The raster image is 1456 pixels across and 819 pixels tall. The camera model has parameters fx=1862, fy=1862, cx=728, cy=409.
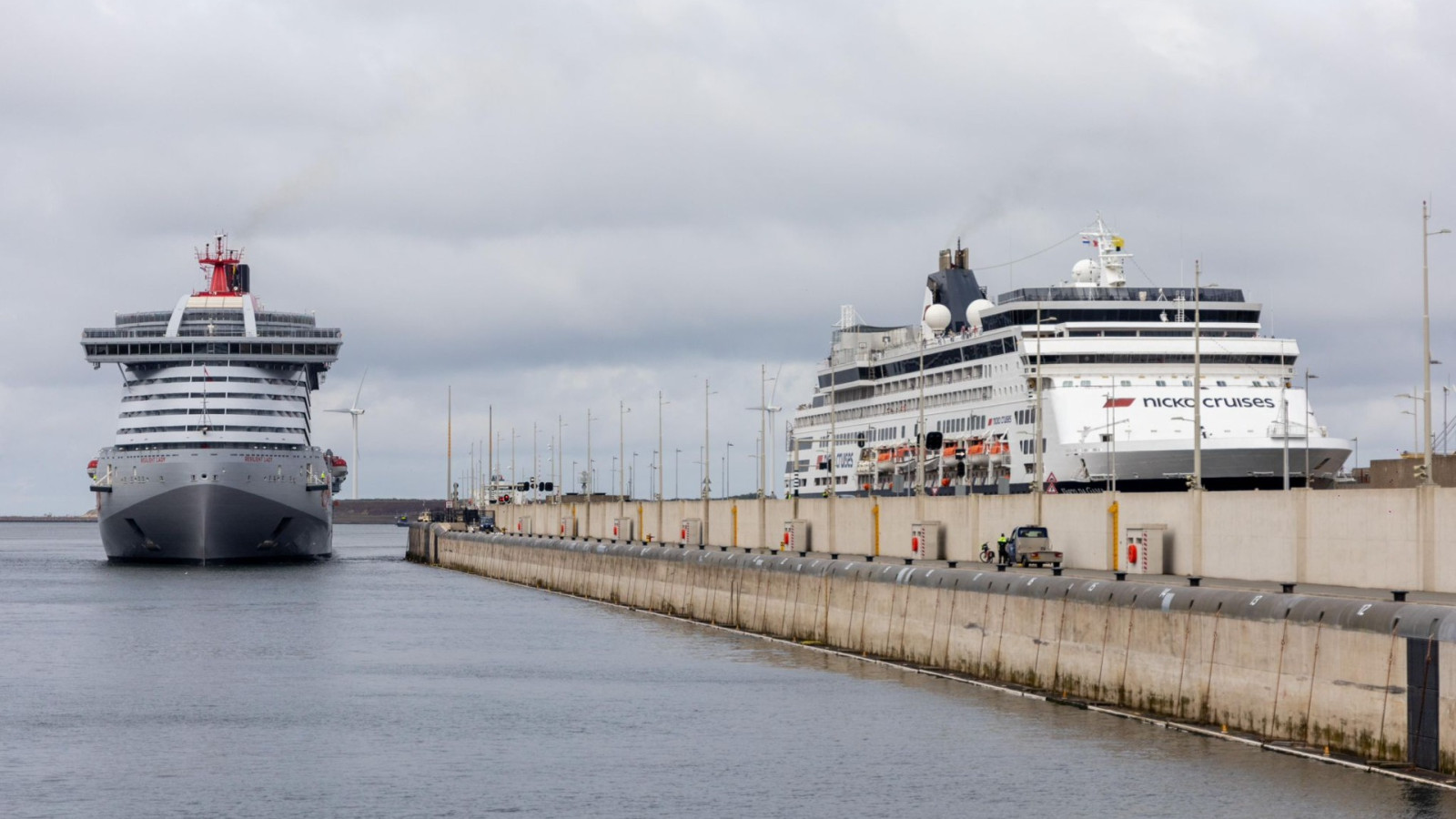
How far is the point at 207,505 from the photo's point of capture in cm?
11762

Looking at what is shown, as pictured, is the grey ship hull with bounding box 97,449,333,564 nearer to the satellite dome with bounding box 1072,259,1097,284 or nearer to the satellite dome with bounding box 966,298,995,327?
the satellite dome with bounding box 966,298,995,327

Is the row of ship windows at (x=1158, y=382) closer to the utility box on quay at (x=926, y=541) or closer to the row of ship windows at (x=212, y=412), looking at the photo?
the utility box on quay at (x=926, y=541)

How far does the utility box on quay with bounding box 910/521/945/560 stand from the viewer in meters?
63.7

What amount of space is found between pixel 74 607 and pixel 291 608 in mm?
10762

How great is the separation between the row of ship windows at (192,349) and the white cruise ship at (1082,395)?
40.0 meters

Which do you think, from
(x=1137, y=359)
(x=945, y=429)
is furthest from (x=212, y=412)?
(x=1137, y=359)

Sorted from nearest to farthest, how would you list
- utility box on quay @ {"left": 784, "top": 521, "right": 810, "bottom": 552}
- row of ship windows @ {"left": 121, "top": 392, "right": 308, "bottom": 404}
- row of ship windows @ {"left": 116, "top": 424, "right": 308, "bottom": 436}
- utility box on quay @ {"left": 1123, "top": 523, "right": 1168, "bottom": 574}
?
1. utility box on quay @ {"left": 1123, "top": 523, "right": 1168, "bottom": 574}
2. utility box on quay @ {"left": 784, "top": 521, "right": 810, "bottom": 552}
3. row of ship windows @ {"left": 116, "top": 424, "right": 308, "bottom": 436}
4. row of ship windows @ {"left": 121, "top": 392, "right": 308, "bottom": 404}

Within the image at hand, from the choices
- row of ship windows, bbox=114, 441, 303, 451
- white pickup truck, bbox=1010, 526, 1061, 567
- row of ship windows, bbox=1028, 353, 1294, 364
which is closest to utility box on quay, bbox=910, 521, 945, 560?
white pickup truck, bbox=1010, 526, 1061, 567

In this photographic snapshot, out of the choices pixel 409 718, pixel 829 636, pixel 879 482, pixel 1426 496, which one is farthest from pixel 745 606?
pixel 879 482

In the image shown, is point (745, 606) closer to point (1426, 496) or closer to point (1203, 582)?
point (1203, 582)

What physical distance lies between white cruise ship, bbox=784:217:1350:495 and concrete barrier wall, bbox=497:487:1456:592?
11025mm

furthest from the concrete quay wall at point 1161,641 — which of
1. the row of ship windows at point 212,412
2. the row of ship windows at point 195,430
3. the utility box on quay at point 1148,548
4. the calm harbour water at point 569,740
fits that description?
the row of ship windows at point 212,412

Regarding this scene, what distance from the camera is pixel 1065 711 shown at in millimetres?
42750

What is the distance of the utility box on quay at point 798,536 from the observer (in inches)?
3083
